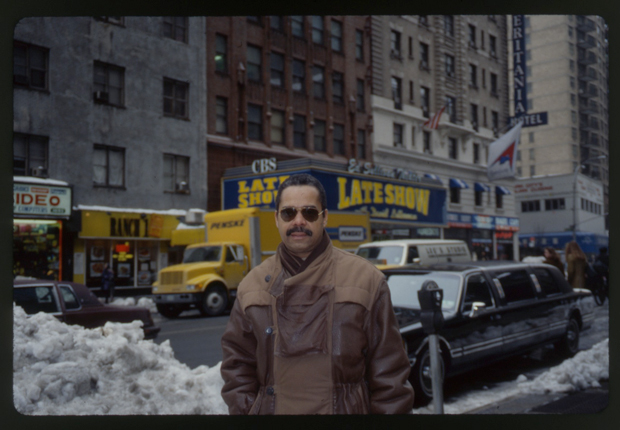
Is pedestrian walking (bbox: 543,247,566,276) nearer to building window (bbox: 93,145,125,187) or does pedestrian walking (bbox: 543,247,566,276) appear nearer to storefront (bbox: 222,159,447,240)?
storefront (bbox: 222,159,447,240)

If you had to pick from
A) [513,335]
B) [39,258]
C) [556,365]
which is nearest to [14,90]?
[39,258]

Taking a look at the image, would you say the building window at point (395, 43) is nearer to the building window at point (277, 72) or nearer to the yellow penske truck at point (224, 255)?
the building window at point (277, 72)

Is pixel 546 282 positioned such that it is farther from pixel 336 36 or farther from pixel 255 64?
pixel 255 64

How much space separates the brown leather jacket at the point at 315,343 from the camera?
291cm

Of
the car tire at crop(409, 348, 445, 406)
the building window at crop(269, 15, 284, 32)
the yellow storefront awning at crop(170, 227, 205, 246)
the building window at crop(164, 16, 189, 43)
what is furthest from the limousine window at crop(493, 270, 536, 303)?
the yellow storefront awning at crop(170, 227, 205, 246)

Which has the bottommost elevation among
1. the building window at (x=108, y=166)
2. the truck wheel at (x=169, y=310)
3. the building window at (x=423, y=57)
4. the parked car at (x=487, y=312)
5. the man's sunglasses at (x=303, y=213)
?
the truck wheel at (x=169, y=310)

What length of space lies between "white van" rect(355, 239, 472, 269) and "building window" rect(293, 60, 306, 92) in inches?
143

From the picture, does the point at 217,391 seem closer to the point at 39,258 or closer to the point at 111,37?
the point at 39,258

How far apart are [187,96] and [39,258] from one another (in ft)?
11.7

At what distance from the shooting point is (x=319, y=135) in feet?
33.2

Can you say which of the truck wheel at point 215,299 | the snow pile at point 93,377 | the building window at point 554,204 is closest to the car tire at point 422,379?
the snow pile at point 93,377

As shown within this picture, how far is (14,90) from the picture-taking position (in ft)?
16.1

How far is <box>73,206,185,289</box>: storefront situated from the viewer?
6.65m

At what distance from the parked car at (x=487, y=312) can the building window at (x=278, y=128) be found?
343cm
